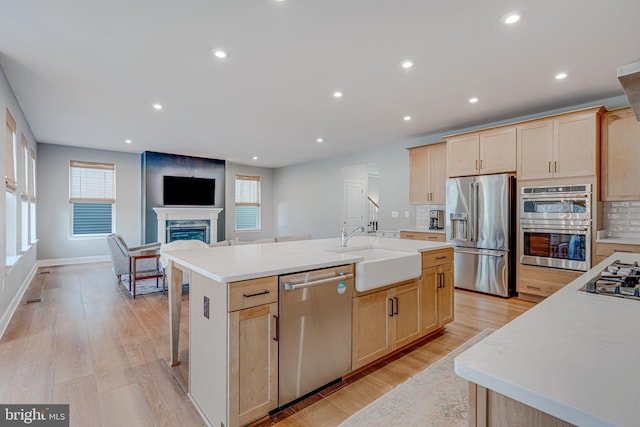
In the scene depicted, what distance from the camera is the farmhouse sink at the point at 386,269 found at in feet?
7.27

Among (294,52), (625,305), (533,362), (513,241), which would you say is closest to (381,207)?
(513,241)

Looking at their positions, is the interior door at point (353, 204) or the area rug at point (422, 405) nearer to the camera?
the area rug at point (422, 405)

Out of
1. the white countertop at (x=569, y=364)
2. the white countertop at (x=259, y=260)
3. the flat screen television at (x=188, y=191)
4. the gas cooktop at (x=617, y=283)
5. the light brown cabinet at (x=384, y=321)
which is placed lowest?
the light brown cabinet at (x=384, y=321)

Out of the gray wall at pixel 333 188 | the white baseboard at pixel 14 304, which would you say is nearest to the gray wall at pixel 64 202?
the white baseboard at pixel 14 304

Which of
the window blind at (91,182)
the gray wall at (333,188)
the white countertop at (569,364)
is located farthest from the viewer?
the window blind at (91,182)

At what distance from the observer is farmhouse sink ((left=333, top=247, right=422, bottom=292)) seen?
2.21 meters

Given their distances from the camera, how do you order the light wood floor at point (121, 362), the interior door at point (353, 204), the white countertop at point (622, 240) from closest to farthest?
the light wood floor at point (121, 362) < the white countertop at point (622, 240) < the interior door at point (353, 204)

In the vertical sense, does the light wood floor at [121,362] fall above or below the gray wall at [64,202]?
below

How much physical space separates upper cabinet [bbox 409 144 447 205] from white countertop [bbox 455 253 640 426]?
4.46 meters

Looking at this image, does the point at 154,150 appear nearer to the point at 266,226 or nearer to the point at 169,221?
the point at 169,221

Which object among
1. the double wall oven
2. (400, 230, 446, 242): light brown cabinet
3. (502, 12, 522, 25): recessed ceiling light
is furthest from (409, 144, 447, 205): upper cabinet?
(502, 12, 522, 25): recessed ceiling light

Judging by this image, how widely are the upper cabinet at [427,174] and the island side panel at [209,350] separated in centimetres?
449

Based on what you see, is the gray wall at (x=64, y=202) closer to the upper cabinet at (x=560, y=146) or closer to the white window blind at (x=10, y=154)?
the white window blind at (x=10, y=154)

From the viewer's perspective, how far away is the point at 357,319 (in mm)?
2236
